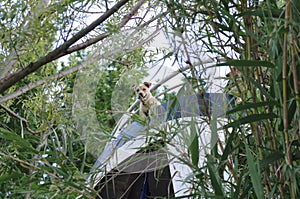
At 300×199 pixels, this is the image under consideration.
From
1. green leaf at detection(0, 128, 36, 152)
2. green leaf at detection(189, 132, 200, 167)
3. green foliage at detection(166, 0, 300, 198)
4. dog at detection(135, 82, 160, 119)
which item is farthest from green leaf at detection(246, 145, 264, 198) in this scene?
green leaf at detection(0, 128, 36, 152)

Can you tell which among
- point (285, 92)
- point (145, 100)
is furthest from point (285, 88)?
point (145, 100)

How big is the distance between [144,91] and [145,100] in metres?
0.07

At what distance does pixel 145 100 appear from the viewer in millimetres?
1386

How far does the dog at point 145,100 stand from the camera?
4.41 feet

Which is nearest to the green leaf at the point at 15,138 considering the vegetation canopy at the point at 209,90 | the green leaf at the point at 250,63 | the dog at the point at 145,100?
the vegetation canopy at the point at 209,90

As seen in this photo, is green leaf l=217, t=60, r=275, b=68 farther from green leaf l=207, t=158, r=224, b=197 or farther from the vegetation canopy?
green leaf l=207, t=158, r=224, b=197

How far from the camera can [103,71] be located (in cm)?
179

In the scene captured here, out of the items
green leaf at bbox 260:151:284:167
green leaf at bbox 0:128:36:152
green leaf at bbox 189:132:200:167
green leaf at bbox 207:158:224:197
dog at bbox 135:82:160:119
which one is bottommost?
green leaf at bbox 207:158:224:197

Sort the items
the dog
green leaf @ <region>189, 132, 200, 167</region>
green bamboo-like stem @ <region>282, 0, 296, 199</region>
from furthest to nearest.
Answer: the dog
green leaf @ <region>189, 132, 200, 167</region>
green bamboo-like stem @ <region>282, 0, 296, 199</region>

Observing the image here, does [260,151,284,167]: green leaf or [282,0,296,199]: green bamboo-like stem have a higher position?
[282,0,296,199]: green bamboo-like stem

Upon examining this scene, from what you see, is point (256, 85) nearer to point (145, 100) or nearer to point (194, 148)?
point (194, 148)

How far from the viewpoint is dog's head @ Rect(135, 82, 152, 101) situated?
4.69 feet

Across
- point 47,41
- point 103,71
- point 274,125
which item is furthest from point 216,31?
point 47,41

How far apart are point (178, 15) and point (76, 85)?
20.5 inches
